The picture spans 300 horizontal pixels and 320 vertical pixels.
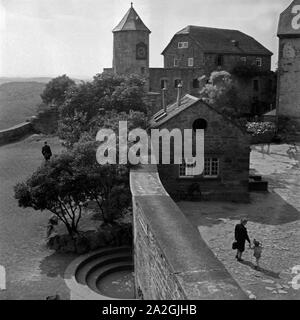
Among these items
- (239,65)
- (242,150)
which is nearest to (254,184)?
(242,150)

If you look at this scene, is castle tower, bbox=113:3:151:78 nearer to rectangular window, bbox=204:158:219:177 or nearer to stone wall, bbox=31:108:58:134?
stone wall, bbox=31:108:58:134

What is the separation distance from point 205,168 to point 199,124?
6.42ft

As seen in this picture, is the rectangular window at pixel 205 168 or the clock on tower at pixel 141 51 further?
the clock on tower at pixel 141 51

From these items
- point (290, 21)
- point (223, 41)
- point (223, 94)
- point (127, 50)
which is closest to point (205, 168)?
point (290, 21)

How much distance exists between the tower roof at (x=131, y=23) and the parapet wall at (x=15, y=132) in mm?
11733

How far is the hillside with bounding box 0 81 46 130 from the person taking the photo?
4734 centimetres

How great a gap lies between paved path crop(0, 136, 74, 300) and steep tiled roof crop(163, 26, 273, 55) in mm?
33130

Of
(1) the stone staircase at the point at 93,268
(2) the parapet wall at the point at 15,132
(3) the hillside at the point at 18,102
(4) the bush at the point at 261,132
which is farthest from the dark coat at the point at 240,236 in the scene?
(3) the hillside at the point at 18,102

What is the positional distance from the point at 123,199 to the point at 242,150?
22.6 ft

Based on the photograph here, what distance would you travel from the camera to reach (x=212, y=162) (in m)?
22.3

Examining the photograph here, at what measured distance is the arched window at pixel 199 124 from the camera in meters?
21.6

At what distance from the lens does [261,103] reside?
55344 mm

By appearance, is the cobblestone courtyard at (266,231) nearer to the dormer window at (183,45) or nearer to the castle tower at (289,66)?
the castle tower at (289,66)

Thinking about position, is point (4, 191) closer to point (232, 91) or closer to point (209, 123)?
point (209, 123)
